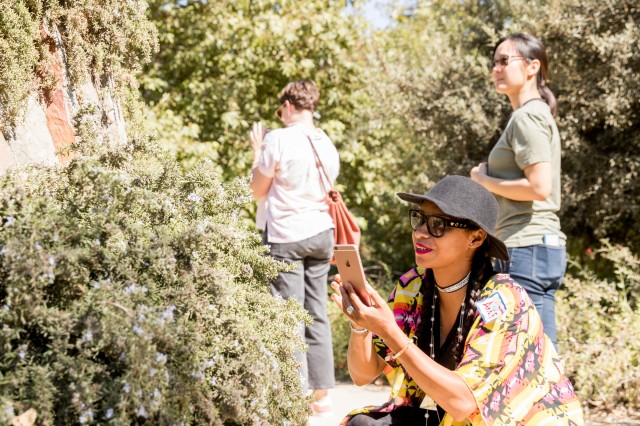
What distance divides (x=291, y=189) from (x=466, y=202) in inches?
84.5

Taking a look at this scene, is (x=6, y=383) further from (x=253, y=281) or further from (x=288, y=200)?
(x=288, y=200)

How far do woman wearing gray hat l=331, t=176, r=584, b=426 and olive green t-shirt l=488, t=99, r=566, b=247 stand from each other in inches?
42.8

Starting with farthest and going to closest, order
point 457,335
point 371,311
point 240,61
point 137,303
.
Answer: point 240,61 → point 457,335 → point 371,311 → point 137,303

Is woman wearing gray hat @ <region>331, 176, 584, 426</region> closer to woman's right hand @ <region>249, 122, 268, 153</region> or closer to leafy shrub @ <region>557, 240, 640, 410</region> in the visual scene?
woman's right hand @ <region>249, 122, 268, 153</region>

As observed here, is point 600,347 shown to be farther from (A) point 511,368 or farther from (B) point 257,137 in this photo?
(A) point 511,368

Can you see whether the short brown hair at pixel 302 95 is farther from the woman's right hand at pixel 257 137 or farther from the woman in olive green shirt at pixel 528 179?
the woman in olive green shirt at pixel 528 179

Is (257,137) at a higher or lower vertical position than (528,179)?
higher

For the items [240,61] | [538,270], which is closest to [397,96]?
[240,61]

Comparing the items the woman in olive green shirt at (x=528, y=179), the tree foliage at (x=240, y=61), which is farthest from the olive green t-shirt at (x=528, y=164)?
the tree foliage at (x=240, y=61)

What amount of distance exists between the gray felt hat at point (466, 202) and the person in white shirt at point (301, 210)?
195 centimetres

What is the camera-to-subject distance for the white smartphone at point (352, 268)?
2.53m

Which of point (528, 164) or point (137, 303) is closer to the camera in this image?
point (137, 303)

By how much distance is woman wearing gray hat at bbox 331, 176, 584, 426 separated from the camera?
250 centimetres

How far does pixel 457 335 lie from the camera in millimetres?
2781
